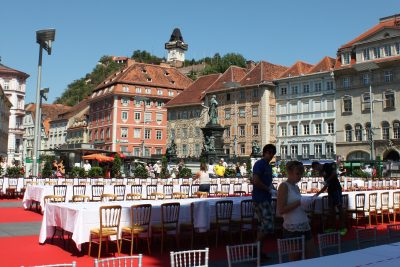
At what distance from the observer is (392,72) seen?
166 ft

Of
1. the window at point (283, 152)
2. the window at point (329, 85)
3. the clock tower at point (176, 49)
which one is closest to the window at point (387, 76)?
the window at point (329, 85)

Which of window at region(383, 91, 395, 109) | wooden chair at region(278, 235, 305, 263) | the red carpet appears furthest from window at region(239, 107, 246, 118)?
wooden chair at region(278, 235, 305, 263)

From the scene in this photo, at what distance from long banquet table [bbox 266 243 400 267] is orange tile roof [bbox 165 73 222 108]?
64921 millimetres

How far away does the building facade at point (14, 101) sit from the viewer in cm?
8138

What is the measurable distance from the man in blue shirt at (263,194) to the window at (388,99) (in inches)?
1860

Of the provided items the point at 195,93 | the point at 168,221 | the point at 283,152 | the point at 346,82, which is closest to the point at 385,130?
the point at 346,82

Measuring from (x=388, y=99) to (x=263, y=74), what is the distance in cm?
1766

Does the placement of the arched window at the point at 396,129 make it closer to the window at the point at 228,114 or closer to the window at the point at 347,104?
the window at the point at 347,104

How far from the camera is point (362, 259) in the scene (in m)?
3.96

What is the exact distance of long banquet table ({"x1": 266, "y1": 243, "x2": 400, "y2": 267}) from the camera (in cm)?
377

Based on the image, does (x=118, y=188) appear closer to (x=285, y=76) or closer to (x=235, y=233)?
(x=235, y=233)

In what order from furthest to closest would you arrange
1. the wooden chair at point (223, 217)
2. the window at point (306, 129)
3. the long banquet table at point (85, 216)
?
1. the window at point (306, 129)
2. the wooden chair at point (223, 217)
3. the long banquet table at point (85, 216)

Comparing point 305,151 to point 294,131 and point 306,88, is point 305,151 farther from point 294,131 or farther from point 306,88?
point 306,88

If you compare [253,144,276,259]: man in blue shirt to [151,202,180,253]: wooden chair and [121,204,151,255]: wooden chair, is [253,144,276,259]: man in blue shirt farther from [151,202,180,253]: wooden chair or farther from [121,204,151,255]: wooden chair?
[121,204,151,255]: wooden chair
